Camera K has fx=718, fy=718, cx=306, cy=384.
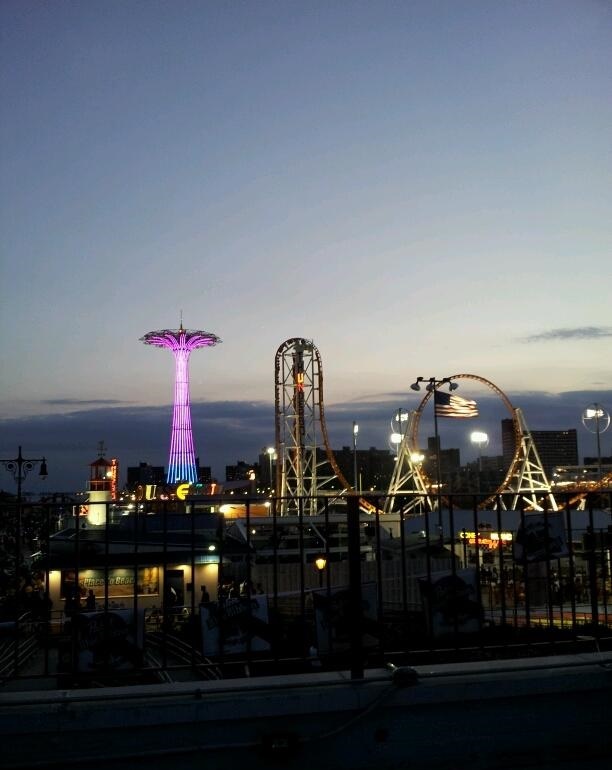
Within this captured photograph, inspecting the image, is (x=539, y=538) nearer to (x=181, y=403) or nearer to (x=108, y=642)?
(x=108, y=642)

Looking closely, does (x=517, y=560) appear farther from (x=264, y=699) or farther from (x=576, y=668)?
(x=264, y=699)

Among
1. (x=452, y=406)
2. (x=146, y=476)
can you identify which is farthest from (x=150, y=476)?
(x=452, y=406)

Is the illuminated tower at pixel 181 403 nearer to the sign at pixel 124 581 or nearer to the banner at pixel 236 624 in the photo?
the sign at pixel 124 581

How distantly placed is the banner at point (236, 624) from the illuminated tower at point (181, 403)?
5690 centimetres

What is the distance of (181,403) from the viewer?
63031 millimetres

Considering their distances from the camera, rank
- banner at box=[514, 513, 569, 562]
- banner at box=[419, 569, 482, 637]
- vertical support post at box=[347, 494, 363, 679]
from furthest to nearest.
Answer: banner at box=[514, 513, 569, 562] < banner at box=[419, 569, 482, 637] < vertical support post at box=[347, 494, 363, 679]

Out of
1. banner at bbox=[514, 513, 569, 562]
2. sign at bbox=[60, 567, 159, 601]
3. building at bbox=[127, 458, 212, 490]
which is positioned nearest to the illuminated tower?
building at bbox=[127, 458, 212, 490]

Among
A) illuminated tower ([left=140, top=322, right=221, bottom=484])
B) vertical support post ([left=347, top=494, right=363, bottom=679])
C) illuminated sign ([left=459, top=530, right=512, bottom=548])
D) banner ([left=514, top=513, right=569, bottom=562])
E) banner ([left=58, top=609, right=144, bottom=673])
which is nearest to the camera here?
vertical support post ([left=347, top=494, right=363, bottom=679])

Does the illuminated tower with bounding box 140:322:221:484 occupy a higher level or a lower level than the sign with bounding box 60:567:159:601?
higher

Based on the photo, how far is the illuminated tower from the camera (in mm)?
62781

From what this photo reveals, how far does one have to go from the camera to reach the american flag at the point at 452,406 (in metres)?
32.6

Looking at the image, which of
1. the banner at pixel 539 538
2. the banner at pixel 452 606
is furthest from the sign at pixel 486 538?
the banner at pixel 452 606

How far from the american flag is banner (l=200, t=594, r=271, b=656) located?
85.7ft

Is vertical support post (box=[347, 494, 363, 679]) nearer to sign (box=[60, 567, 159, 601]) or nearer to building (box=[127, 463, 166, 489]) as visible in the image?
sign (box=[60, 567, 159, 601])
